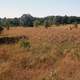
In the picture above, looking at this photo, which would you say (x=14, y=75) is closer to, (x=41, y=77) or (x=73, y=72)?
(x=41, y=77)

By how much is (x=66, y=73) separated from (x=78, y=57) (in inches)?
99.2

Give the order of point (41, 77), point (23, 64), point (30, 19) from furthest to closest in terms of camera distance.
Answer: point (30, 19)
point (23, 64)
point (41, 77)

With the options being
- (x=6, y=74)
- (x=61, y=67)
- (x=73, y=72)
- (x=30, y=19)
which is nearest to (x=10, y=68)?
(x=6, y=74)

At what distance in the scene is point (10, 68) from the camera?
1020 cm

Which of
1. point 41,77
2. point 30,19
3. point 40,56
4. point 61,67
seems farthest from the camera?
point 30,19

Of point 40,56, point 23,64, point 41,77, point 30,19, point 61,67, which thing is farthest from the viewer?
point 30,19

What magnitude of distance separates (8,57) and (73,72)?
15.6 ft

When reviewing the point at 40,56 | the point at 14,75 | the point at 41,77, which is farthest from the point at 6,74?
the point at 40,56

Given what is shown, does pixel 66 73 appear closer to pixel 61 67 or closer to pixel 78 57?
pixel 61 67

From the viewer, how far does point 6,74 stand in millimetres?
9406

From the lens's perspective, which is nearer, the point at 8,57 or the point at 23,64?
the point at 23,64

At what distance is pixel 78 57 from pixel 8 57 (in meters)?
3.84

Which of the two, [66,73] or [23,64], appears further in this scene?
[23,64]

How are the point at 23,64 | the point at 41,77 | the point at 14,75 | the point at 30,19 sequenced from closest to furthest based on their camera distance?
the point at 41,77
the point at 14,75
the point at 23,64
the point at 30,19
